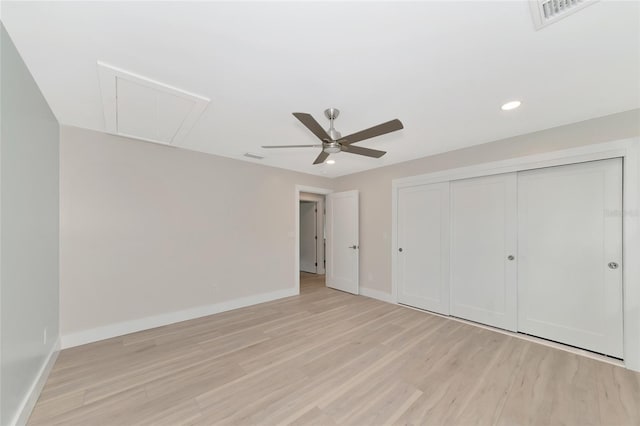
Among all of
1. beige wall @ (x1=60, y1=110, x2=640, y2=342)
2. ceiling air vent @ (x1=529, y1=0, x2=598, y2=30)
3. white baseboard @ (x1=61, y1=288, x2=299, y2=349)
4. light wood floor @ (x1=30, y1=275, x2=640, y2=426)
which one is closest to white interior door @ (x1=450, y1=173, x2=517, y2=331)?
light wood floor @ (x1=30, y1=275, x2=640, y2=426)

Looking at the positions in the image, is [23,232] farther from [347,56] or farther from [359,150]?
[359,150]

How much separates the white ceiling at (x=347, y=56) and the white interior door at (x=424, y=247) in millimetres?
1558

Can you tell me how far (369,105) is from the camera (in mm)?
2293

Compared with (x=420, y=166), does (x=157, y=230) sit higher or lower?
lower

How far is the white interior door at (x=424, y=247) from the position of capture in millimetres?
3789

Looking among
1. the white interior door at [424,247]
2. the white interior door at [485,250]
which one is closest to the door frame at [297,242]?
the white interior door at [424,247]

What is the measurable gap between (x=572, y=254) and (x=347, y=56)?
3282 mm

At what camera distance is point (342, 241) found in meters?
5.26

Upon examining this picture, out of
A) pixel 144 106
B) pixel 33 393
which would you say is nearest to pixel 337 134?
pixel 144 106

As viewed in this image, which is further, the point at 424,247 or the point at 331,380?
the point at 424,247

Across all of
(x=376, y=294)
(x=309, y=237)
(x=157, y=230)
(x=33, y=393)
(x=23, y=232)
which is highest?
(x=23, y=232)

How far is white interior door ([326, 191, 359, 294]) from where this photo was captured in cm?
500

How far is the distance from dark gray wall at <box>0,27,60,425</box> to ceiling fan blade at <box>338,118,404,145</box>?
90.5 inches

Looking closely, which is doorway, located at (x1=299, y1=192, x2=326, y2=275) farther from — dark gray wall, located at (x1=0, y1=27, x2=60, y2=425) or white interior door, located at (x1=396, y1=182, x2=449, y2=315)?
dark gray wall, located at (x1=0, y1=27, x2=60, y2=425)
